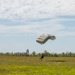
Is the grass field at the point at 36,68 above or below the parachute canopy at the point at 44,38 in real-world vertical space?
below

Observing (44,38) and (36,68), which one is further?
(44,38)

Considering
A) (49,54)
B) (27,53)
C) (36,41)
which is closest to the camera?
(36,41)

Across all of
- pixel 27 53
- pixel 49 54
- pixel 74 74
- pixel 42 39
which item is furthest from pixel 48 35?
pixel 27 53

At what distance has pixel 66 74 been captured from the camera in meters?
38.8

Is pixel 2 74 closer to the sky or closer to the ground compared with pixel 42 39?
closer to the ground

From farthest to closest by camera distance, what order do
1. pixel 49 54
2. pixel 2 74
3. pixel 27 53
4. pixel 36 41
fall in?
pixel 27 53
pixel 49 54
pixel 36 41
pixel 2 74

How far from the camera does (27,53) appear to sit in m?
119

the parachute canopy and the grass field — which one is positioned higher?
the parachute canopy

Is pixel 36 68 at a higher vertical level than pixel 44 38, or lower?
lower

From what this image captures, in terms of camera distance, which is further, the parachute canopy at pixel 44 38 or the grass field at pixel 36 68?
the parachute canopy at pixel 44 38

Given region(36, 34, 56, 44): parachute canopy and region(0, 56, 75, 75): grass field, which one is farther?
region(36, 34, 56, 44): parachute canopy

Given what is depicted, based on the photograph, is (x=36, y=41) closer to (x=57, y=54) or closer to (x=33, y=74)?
(x=33, y=74)

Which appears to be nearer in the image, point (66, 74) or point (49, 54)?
point (66, 74)

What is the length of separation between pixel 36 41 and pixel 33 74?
32.1 meters
